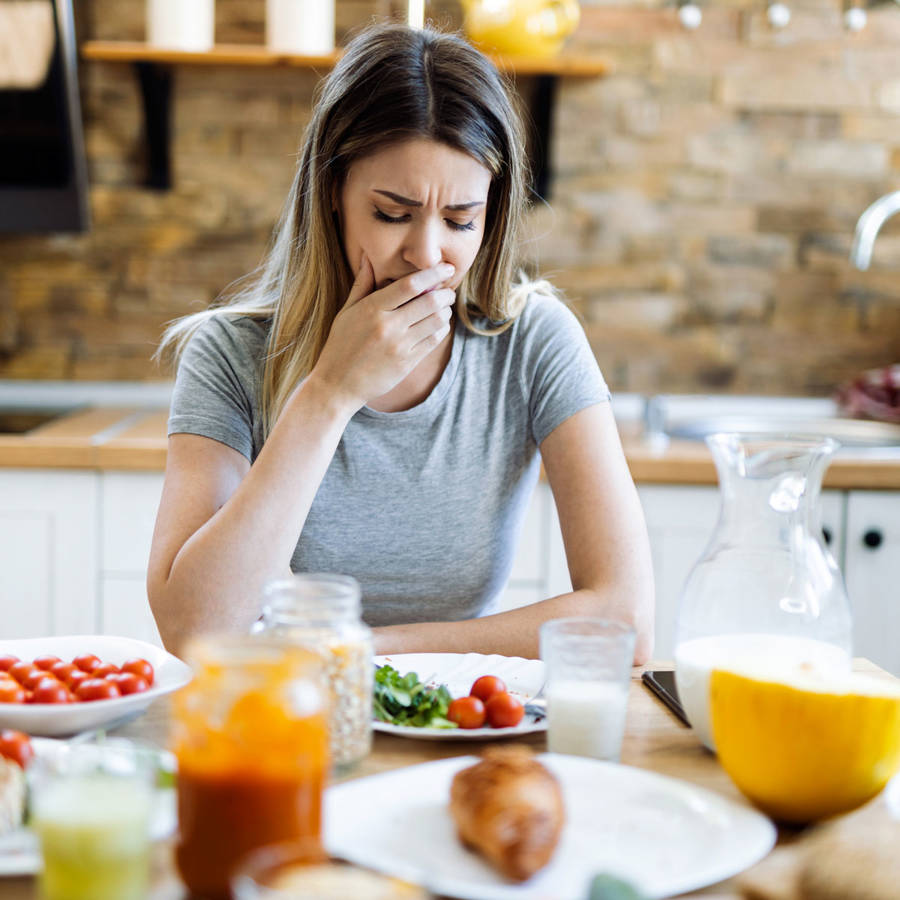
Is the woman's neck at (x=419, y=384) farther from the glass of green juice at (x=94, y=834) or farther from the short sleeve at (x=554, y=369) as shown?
the glass of green juice at (x=94, y=834)

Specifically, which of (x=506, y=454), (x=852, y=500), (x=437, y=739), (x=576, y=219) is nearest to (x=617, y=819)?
(x=437, y=739)

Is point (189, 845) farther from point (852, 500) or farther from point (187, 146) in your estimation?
point (187, 146)

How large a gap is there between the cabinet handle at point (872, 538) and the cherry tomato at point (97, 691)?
176cm

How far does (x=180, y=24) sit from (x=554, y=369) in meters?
1.54

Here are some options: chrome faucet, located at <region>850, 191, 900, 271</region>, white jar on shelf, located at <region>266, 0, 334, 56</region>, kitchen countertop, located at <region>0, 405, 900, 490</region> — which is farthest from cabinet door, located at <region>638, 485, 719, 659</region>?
white jar on shelf, located at <region>266, 0, 334, 56</region>

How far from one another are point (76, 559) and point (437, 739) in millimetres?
1515

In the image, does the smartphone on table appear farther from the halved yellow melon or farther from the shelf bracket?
the shelf bracket

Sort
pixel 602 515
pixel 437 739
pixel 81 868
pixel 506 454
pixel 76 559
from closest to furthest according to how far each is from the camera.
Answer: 1. pixel 81 868
2. pixel 437 739
3. pixel 602 515
4. pixel 506 454
5. pixel 76 559

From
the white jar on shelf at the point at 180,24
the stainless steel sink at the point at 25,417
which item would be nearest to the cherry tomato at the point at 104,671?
the stainless steel sink at the point at 25,417

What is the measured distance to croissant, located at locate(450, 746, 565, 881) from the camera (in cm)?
67

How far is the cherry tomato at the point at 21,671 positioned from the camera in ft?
3.17

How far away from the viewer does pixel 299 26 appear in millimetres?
2578

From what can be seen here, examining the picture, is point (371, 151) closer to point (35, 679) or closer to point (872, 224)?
point (35, 679)

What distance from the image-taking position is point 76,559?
7.48 ft
